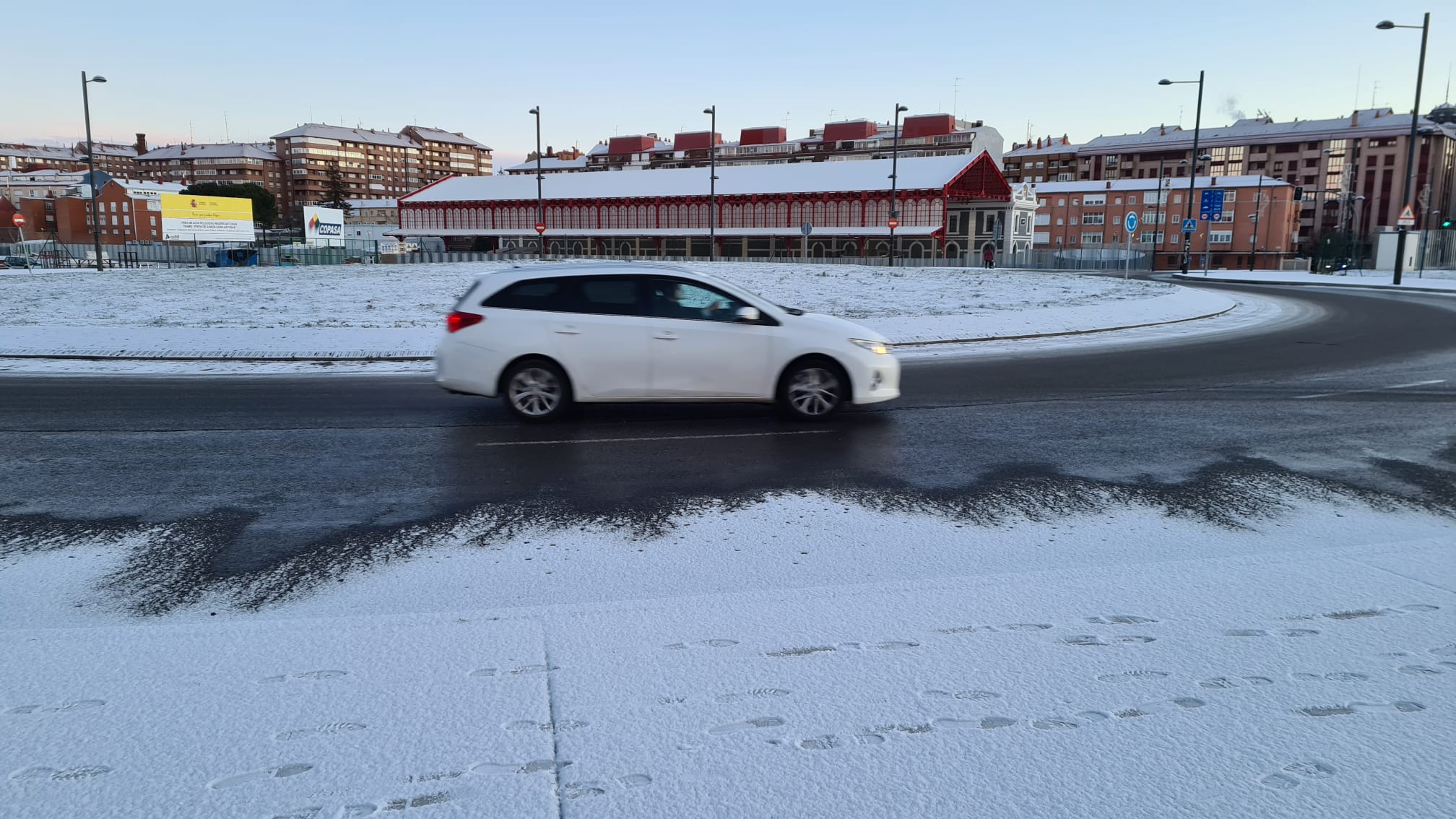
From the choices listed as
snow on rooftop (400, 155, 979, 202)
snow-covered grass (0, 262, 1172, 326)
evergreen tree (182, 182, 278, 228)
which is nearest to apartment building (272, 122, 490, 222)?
evergreen tree (182, 182, 278, 228)

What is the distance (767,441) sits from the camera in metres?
8.17

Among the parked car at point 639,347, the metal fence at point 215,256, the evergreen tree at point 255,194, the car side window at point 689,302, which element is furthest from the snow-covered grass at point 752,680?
the evergreen tree at point 255,194

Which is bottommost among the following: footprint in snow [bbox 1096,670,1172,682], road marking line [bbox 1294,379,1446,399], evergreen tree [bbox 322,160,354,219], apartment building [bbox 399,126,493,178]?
footprint in snow [bbox 1096,670,1172,682]

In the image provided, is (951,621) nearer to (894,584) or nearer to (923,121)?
(894,584)

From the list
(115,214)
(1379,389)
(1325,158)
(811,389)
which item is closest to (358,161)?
(115,214)

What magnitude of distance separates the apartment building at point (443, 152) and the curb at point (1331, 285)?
540 feet

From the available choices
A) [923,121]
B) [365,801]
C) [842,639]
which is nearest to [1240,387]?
[842,639]

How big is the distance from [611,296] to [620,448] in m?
1.83

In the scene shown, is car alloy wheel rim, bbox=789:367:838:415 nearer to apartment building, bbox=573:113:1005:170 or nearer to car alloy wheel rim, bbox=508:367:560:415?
car alloy wheel rim, bbox=508:367:560:415

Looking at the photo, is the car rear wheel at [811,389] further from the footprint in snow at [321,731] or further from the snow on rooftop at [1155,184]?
the snow on rooftop at [1155,184]

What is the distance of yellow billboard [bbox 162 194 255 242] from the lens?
178 ft

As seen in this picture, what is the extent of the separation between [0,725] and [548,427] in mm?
5749

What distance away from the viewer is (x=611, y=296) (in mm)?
8977

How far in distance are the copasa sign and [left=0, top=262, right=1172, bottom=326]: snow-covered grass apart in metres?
24.6
